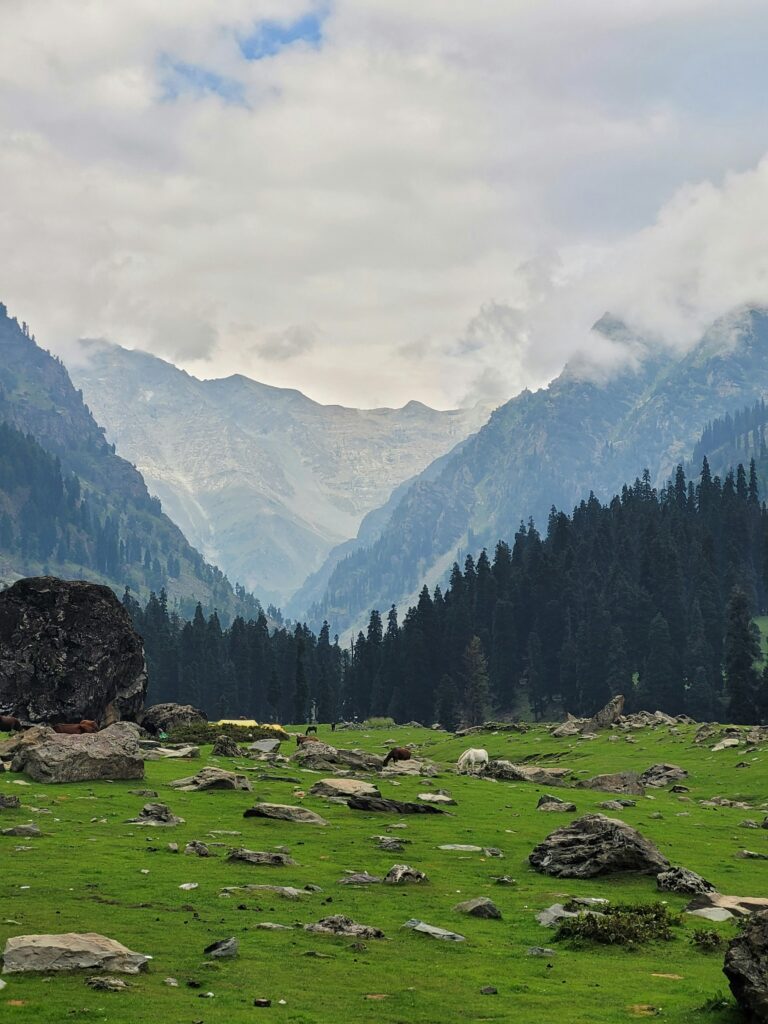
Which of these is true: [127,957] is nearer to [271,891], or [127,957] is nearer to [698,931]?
[271,891]

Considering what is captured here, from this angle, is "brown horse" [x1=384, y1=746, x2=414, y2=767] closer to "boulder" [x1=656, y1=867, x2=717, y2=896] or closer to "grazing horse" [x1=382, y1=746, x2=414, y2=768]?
"grazing horse" [x1=382, y1=746, x2=414, y2=768]

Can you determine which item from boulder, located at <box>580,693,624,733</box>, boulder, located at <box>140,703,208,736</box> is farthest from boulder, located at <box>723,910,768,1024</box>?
boulder, located at <box>580,693,624,733</box>

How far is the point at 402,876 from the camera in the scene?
1212 inches

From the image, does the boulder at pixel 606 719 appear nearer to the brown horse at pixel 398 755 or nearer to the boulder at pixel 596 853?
the brown horse at pixel 398 755

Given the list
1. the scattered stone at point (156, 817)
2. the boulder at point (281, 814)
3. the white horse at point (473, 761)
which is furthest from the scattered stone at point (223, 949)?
the white horse at point (473, 761)

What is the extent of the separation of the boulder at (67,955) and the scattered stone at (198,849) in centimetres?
1179

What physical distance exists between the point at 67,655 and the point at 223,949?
7640 cm

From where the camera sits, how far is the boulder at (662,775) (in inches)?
2810

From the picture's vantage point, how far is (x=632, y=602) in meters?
190

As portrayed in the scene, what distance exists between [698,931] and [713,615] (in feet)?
550

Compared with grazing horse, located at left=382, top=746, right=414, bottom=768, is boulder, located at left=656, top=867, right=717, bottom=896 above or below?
below

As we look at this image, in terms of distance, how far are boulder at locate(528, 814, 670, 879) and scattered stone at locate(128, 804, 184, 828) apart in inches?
507

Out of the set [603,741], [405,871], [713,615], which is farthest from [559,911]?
[713,615]

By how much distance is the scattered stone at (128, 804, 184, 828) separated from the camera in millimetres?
38125
